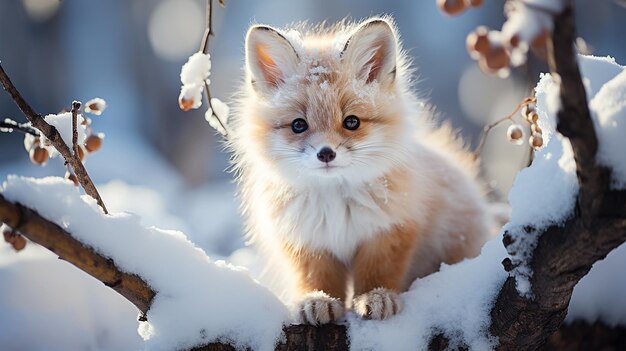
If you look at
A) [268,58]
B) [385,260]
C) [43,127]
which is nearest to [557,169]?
[385,260]

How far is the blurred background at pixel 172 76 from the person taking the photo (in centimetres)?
581

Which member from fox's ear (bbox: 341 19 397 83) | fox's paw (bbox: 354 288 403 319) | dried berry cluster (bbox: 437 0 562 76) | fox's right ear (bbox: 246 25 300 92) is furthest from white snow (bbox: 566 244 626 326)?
fox's right ear (bbox: 246 25 300 92)

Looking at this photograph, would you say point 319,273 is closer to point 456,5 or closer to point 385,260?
point 385,260

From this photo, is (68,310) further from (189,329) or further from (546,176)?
(546,176)

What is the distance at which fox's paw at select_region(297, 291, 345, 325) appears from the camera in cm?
149

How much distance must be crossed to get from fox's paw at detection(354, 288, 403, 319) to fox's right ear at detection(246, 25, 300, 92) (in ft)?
2.39

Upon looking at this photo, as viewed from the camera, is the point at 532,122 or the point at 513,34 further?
the point at 532,122

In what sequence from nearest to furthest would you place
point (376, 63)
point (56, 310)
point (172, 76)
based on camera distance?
point (376, 63)
point (56, 310)
point (172, 76)

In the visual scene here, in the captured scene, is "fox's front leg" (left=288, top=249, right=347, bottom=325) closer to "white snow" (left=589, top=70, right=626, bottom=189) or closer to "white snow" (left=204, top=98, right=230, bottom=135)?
"white snow" (left=204, top=98, right=230, bottom=135)

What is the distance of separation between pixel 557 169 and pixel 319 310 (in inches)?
27.1

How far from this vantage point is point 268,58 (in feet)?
6.08

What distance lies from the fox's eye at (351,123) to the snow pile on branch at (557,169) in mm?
552

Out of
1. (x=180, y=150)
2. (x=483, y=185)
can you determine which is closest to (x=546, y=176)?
(x=483, y=185)

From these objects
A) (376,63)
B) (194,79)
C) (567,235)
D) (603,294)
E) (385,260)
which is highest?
(376,63)
